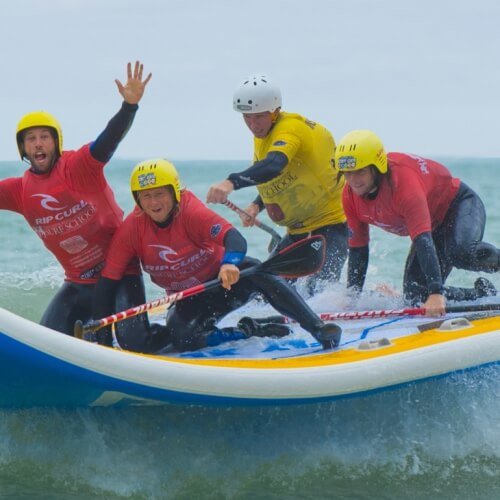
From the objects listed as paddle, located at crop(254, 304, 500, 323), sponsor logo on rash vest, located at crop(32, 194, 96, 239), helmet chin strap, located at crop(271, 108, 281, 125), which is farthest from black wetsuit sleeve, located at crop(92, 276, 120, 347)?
helmet chin strap, located at crop(271, 108, 281, 125)

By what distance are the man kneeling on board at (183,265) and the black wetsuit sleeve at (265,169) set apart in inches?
36.8

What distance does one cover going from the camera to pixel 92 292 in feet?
21.7

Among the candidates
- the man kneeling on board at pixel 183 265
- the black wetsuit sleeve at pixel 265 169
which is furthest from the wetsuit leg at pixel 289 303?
the black wetsuit sleeve at pixel 265 169

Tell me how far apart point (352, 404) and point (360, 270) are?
5.65 feet

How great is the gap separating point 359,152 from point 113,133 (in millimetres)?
1564

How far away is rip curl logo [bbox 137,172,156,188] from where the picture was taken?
6062 millimetres

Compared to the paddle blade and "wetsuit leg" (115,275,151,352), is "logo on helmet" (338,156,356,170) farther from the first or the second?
"wetsuit leg" (115,275,151,352)

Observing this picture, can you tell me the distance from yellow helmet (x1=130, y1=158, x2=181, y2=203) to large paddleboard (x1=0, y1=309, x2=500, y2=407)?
3.30ft

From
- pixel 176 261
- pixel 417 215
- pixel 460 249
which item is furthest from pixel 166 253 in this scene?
pixel 460 249

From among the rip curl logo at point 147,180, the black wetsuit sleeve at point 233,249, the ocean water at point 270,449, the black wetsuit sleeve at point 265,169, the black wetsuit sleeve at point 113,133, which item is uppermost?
the black wetsuit sleeve at point 113,133

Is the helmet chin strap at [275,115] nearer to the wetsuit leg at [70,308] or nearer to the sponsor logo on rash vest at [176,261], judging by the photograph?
the sponsor logo on rash vest at [176,261]

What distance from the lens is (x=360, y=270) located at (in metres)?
7.52

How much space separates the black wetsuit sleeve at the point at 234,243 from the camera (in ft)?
19.7

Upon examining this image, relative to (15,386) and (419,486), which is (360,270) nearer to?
(419,486)
